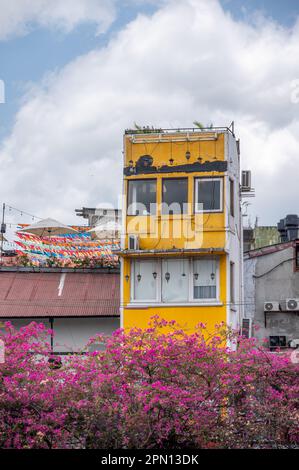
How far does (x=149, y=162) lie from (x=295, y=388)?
12.6m

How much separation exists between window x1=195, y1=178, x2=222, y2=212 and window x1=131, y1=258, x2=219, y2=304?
78.6 inches

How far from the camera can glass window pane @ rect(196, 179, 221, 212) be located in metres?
30.8

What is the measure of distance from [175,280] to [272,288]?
5567mm

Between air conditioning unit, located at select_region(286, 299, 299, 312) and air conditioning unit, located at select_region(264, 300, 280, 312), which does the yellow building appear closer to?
air conditioning unit, located at select_region(264, 300, 280, 312)

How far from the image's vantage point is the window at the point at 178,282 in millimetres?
30469

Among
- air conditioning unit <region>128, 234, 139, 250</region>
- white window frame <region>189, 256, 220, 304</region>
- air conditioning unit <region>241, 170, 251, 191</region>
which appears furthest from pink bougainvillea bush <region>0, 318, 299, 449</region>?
air conditioning unit <region>241, 170, 251, 191</region>

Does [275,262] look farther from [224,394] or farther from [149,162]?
[224,394]

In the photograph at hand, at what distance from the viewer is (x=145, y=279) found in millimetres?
30984

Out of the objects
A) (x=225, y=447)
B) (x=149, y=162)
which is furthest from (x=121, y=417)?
(x=149, y=162)

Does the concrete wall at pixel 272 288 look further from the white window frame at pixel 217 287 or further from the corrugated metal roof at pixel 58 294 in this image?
the corrugated metal roof at pixel 58 294

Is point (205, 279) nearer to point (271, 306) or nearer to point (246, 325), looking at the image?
point (246, 325)

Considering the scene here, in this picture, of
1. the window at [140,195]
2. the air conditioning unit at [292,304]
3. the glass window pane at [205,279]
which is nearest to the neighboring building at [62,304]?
the glass window pane at [205,279]
